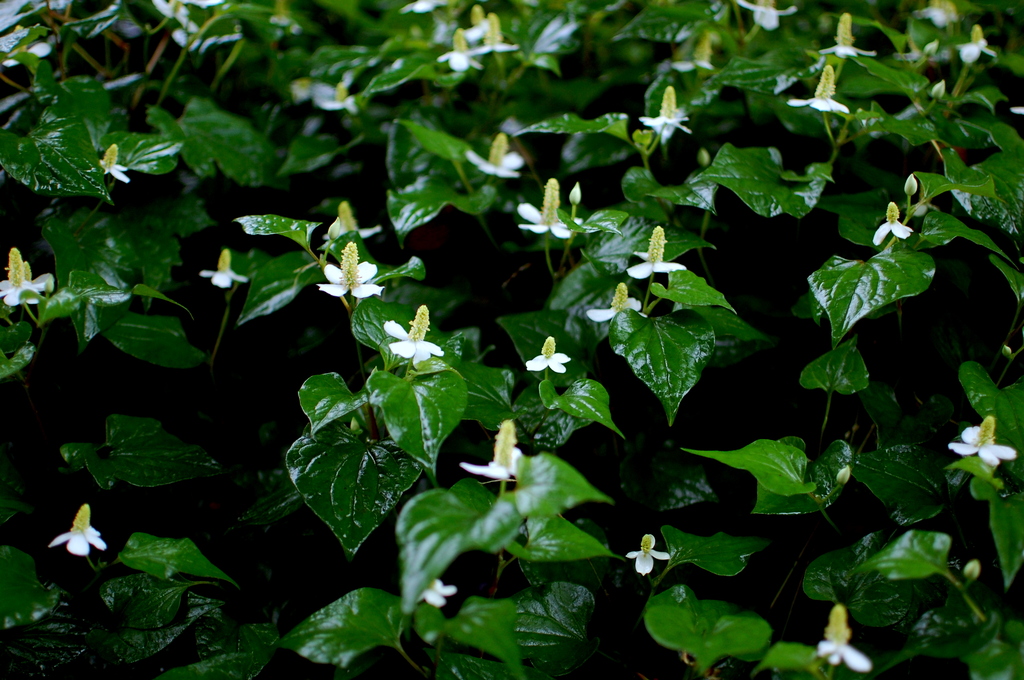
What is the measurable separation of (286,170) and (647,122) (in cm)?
89

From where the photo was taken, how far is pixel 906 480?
42.2 inches

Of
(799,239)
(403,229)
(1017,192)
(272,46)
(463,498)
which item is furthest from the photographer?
(272,46)

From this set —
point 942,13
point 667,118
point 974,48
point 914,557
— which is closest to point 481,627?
point 914,557

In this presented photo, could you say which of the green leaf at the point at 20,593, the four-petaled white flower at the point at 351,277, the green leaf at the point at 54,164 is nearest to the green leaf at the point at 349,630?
the green leaf at the point at 20,593

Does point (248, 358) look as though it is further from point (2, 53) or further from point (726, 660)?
point (726, 660)

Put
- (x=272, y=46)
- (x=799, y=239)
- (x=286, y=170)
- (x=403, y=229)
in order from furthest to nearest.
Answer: (x=272, y=46)
(x=286, y=170)
(x=799, y=239)
(x=403, y=229)

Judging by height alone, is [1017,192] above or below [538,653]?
above

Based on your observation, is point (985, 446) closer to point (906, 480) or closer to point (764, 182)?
point (906, 480)

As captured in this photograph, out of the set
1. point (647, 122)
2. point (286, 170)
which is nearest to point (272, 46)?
point (286, 170)

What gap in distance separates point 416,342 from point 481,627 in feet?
1.37

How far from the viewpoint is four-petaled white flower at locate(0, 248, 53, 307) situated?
1.05m

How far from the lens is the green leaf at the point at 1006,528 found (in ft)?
2.51

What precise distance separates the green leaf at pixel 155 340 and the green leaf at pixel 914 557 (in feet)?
4.03

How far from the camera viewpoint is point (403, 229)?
137 cm
